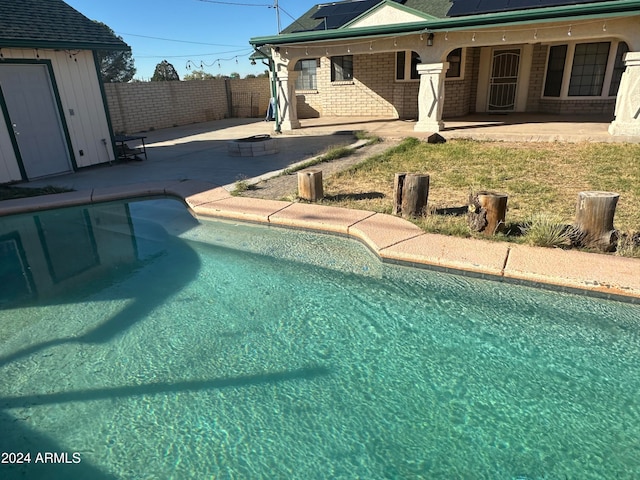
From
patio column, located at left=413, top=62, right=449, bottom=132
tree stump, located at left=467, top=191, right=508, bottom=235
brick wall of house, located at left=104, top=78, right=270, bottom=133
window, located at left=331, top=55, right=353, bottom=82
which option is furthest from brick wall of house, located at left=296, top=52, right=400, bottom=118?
tree stump, located at left=467, top=191, right=508, bottom=235

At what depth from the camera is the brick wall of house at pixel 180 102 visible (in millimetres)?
16562

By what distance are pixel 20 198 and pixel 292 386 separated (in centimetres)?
706

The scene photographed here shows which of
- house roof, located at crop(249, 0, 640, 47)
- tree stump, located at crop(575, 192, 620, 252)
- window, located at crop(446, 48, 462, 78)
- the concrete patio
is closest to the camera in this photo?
tree stump, located at crop(575, 192, 620, 252)

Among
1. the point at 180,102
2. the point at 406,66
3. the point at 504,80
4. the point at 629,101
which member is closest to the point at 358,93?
the point at 406,66

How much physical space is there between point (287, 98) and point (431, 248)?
10.6 metres

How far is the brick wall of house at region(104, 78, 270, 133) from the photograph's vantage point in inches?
652

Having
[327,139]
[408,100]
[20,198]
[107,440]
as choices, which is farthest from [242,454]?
[408,100]

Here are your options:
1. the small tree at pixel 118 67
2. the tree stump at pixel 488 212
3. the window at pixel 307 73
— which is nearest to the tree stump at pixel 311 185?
the tree stump at pixel 488 212

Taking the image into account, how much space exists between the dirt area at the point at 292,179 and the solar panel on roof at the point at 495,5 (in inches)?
160

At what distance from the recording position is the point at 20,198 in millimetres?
7512

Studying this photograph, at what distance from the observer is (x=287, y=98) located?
1384 cm

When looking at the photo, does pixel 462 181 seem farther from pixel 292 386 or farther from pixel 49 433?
pixel 49 433

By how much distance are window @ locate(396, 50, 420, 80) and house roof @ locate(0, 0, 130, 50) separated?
9.18 metres

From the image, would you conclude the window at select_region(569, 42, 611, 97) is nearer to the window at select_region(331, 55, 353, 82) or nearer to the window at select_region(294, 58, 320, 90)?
the window at select_region(331, 55, 353, 82)
